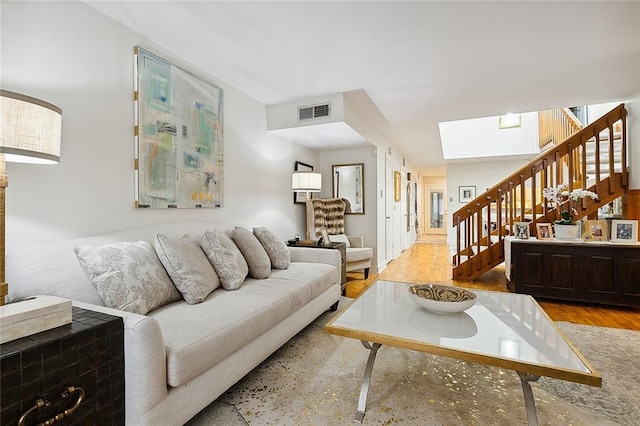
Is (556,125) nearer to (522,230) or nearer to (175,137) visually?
(522,230)

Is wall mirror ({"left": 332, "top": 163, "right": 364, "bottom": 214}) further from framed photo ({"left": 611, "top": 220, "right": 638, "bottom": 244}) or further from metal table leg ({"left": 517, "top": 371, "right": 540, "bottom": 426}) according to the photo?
metal table leg ({"left": 517, "top": 371, "right": 540, "bottom": 426})

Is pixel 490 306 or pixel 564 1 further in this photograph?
pixel 564 1

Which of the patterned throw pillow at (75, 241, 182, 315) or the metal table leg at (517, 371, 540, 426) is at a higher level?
the patterned throw pillow at (75, 241, 182, 315)

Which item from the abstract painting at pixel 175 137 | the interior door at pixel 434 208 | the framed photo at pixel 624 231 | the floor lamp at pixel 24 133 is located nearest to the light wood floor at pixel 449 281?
the framed photo at pixel 624 231

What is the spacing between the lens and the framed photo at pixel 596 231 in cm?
338

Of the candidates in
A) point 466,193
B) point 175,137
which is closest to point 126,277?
point 175,137

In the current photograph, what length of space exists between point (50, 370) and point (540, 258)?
426 cm

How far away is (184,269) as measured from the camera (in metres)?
1.85

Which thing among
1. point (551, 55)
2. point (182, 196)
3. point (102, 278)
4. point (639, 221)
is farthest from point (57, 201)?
point (639, 221)

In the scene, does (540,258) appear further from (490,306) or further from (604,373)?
(490,306)

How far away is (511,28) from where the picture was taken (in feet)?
7.38

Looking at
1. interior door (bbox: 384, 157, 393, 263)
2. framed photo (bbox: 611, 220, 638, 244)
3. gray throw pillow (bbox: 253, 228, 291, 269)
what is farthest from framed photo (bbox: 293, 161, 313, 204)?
framed photo (bbox: 611, 220, 638, 244)

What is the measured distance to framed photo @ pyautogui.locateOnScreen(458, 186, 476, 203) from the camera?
27.0ft

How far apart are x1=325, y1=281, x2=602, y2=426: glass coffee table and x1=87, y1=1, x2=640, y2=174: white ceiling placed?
77.1 inches
